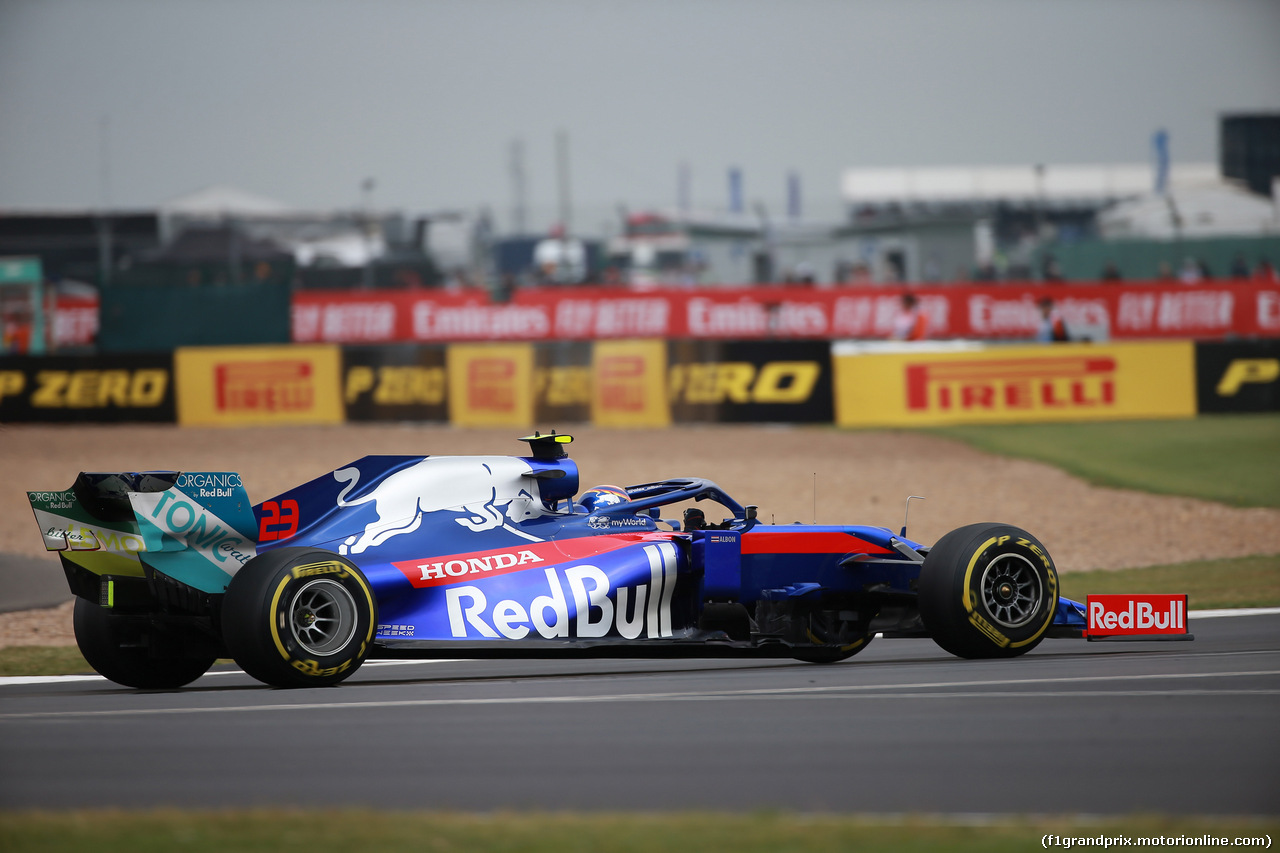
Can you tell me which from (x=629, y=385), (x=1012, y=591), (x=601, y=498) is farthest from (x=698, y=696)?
(x=629, y=385)

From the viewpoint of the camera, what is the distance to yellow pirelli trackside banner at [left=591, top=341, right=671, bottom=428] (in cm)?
2522

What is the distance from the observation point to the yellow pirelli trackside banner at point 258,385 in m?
26.5

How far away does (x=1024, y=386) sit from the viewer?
24203mm

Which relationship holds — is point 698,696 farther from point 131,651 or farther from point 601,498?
point 131,651

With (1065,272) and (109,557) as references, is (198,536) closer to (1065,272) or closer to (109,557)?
(109,557)

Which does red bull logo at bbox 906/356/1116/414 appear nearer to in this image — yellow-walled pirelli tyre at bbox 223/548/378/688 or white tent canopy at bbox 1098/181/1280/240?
white tent canopy at bbox 1098/181/1280/240

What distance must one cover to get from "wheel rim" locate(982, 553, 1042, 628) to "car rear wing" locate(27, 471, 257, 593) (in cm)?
393

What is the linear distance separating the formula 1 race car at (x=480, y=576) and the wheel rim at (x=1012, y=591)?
12 millimetres

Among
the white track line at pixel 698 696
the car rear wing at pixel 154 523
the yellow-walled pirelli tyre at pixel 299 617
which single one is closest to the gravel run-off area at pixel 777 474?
the car rear wing at pixel 154 523

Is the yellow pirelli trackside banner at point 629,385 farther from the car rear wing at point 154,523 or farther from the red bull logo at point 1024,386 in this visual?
the car rear wing at point 154,523

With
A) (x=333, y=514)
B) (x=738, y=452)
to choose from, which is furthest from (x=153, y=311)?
(x=333, y=514)

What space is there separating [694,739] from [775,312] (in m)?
27.9

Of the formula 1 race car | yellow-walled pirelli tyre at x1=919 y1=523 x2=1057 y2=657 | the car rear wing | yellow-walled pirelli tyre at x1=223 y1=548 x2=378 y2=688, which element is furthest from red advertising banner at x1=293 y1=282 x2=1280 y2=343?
yellow-walled pirelli tyre at x1=223 y1=548 x2=378 y2=688

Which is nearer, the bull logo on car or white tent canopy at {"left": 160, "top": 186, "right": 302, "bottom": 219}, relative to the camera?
the bull logo on car
